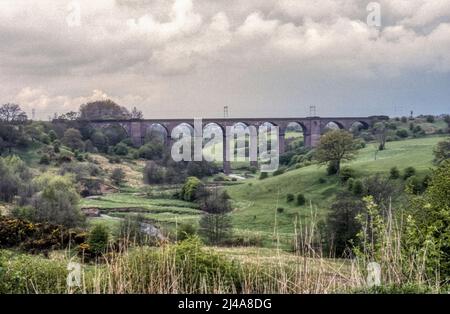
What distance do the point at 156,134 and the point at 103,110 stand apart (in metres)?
18.4

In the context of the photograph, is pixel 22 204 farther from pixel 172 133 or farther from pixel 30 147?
pixel 172 133

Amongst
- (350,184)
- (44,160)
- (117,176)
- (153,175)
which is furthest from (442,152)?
(44,160)

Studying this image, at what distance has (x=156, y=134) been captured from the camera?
92.2 meters

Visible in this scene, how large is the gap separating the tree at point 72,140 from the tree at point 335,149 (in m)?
38.7

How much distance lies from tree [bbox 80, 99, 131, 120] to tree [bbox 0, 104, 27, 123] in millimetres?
16649

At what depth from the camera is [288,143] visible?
3728 inches

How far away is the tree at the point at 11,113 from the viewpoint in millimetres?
78312

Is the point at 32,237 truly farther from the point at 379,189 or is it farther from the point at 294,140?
the point at 294,140

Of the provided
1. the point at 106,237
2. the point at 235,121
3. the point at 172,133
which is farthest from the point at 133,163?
the point at 106,237

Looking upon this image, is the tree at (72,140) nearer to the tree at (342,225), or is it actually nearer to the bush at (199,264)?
the tree at (342,225)

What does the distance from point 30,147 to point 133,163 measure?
15363mm

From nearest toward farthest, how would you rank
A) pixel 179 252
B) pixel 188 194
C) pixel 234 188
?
pixel 179 252 < pixel 188 194 < pixel 234 188

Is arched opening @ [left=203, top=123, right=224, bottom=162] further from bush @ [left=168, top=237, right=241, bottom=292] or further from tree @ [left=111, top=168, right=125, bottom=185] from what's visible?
bush @ [left=168, top=237, right=241, bottom=292]

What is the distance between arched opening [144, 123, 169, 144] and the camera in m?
85.7
